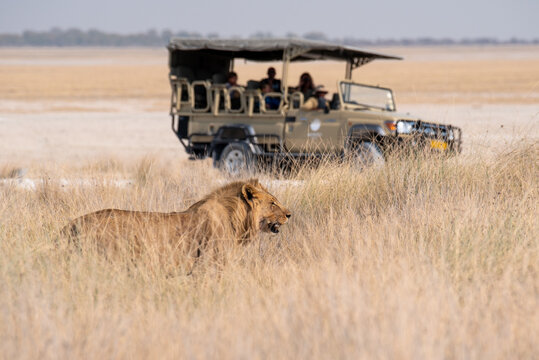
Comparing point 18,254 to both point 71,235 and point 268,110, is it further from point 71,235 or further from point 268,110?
point 268,110

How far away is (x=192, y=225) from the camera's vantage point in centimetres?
552

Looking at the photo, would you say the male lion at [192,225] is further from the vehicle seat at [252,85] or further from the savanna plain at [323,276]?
the vehicle seat at [252,85]

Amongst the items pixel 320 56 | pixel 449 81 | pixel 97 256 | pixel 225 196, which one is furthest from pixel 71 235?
pixel 449 81

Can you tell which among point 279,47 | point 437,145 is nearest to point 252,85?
point 279,47

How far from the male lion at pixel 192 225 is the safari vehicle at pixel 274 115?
493cm

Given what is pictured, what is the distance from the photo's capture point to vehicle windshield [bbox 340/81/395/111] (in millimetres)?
11906

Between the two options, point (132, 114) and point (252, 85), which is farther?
point (132, 114)

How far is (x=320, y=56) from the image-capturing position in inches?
515

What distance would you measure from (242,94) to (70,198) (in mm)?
5316

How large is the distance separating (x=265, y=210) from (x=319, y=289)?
1583mm

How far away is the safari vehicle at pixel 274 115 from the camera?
11273mm

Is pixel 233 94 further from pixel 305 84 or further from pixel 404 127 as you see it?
pixel 404 127

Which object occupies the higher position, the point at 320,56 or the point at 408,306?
the point at 320,56

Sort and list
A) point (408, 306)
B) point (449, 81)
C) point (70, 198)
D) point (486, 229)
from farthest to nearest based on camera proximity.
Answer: point (449, 81) → point (70, 198) → point (486, 229) → point (408, 306)
